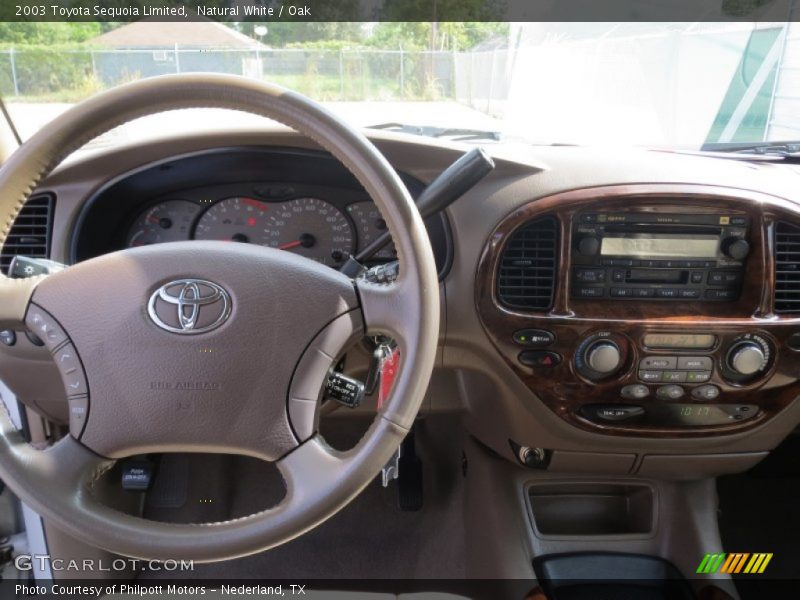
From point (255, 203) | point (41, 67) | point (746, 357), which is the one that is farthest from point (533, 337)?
point (41, 67)

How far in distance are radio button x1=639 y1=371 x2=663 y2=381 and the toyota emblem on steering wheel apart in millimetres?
994

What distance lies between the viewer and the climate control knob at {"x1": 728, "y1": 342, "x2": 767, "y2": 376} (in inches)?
61.6

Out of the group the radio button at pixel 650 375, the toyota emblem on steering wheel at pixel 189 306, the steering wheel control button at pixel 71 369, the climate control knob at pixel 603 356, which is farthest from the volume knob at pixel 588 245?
the steering wheel control button at pixel 71 369

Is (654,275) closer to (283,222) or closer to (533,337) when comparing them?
(533,337)

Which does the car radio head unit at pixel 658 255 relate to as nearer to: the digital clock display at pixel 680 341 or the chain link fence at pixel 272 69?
the digital clock display at pixel 680 341

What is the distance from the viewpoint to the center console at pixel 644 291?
1.50 metres

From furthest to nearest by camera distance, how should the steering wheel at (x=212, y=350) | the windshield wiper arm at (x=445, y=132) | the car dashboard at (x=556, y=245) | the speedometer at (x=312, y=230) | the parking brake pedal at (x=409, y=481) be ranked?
the parking brake pedal at (x=409, y=481)
the windshield wiper arm at (x=445, y=132)
the speedometer at (x=312, y=230)
the car dashboard at (x=556, y=245)
the steering wheel at (x=212, y=350)

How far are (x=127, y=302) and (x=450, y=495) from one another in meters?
1.44

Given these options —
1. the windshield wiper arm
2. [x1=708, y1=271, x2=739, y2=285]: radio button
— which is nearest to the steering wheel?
the windshield wiper arm

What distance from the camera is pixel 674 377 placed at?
1597mm

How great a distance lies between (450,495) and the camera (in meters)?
2.23

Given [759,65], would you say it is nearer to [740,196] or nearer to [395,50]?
[740,196]

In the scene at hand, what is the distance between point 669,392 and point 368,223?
811 millimetres

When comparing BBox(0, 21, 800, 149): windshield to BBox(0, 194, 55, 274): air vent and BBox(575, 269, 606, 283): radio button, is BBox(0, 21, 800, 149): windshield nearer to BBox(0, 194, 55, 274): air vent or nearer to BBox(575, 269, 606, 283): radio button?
BBox(0, 194, 55, 274): air vent
